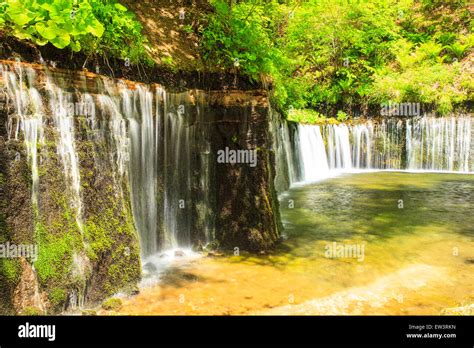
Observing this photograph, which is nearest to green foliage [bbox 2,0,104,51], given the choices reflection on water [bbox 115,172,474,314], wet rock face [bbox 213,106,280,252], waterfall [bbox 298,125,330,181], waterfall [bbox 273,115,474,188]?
wet rock face [bbox 213,106,280,252]

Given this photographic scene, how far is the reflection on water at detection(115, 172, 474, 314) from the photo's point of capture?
5.20m

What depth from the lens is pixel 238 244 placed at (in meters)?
7.28

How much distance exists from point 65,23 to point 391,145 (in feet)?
64.9

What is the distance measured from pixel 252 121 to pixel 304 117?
15.6m

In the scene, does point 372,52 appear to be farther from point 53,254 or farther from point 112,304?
point 53,254

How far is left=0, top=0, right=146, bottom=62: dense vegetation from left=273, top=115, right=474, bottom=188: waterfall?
13.8 metres

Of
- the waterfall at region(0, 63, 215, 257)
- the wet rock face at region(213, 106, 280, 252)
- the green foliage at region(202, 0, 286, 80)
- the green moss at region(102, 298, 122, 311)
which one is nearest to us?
the waterfall at region(0, 63, 215, 257)

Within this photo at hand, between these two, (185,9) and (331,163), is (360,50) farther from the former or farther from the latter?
(185,9)

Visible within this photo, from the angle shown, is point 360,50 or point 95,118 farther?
point 360,50

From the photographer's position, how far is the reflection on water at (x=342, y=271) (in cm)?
520

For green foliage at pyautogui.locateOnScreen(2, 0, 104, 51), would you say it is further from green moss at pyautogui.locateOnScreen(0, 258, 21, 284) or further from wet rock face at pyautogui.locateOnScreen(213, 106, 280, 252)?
wet rock face at pyautogui.locateOnScreen(213, 106, 280, 252)

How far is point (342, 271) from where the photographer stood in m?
6.43

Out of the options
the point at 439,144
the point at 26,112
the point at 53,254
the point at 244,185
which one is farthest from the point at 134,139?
the point at 439,144

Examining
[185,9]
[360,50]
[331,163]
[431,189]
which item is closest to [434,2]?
[360,50]
